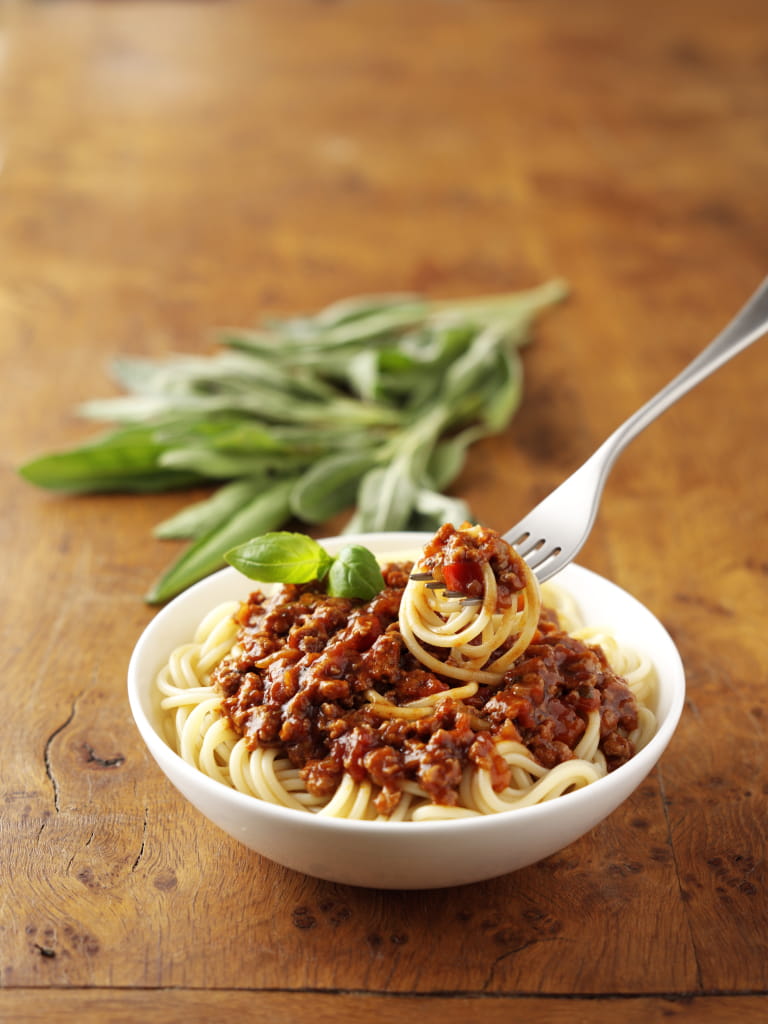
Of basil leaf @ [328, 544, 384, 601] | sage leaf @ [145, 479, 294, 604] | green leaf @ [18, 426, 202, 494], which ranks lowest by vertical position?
green leaf @ [18, 426, 202, 494]

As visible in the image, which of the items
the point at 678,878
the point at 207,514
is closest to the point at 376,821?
the point at 678,878

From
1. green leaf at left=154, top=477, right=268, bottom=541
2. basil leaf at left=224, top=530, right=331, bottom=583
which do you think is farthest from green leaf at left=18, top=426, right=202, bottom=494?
basil leaf at left=224, top=530, right=331, bottom=583

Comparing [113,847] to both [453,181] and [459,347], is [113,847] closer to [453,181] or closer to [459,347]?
[459,347]

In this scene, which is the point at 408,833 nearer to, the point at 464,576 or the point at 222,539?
the point at 464,576

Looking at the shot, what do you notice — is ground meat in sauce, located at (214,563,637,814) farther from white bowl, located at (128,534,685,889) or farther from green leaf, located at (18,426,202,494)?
green leaf, located at (18,426,202,494)

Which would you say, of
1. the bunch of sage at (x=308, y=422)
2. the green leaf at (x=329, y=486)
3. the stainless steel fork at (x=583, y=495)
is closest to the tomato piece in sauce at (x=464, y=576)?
the stainless steel fork at (x=583, y=495)

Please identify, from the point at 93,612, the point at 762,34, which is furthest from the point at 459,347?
the point at 762,34
